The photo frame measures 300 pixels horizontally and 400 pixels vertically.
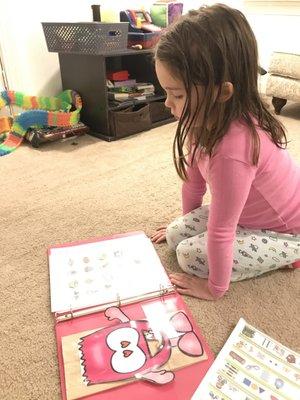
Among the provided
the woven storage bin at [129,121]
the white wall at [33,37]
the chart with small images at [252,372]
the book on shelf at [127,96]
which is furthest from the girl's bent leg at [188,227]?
the white wall at [33,37]

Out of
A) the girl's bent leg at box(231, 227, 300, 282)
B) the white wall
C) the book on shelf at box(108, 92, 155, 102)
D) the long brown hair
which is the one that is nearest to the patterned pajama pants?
the girl's bent leg at box(231, 227, 300, 282)

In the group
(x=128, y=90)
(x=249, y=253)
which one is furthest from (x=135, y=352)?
(x=128, y=90)

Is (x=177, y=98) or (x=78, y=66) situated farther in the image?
(x=78, y=66)

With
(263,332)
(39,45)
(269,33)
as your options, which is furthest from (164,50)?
(269,33)

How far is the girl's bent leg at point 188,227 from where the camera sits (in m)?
0.94

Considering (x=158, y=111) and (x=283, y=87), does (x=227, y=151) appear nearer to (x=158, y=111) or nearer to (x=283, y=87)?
(x=158, y=111)

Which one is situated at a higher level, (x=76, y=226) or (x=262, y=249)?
(x=262, y=249)

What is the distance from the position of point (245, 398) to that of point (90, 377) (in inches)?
11.0

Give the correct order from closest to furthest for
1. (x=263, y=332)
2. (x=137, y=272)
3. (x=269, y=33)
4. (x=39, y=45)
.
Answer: (x=263, y=332) < (x=137, y=272) < (x=39, y=45) < (x=269, y=33)

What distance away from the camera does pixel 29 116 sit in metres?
1.65

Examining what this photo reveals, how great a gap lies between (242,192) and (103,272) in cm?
41

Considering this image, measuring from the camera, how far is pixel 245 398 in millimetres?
606

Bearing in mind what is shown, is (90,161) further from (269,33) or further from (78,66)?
(269,33)

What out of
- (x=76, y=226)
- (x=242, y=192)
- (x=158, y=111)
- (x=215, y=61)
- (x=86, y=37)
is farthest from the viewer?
(x=158, y=111)
